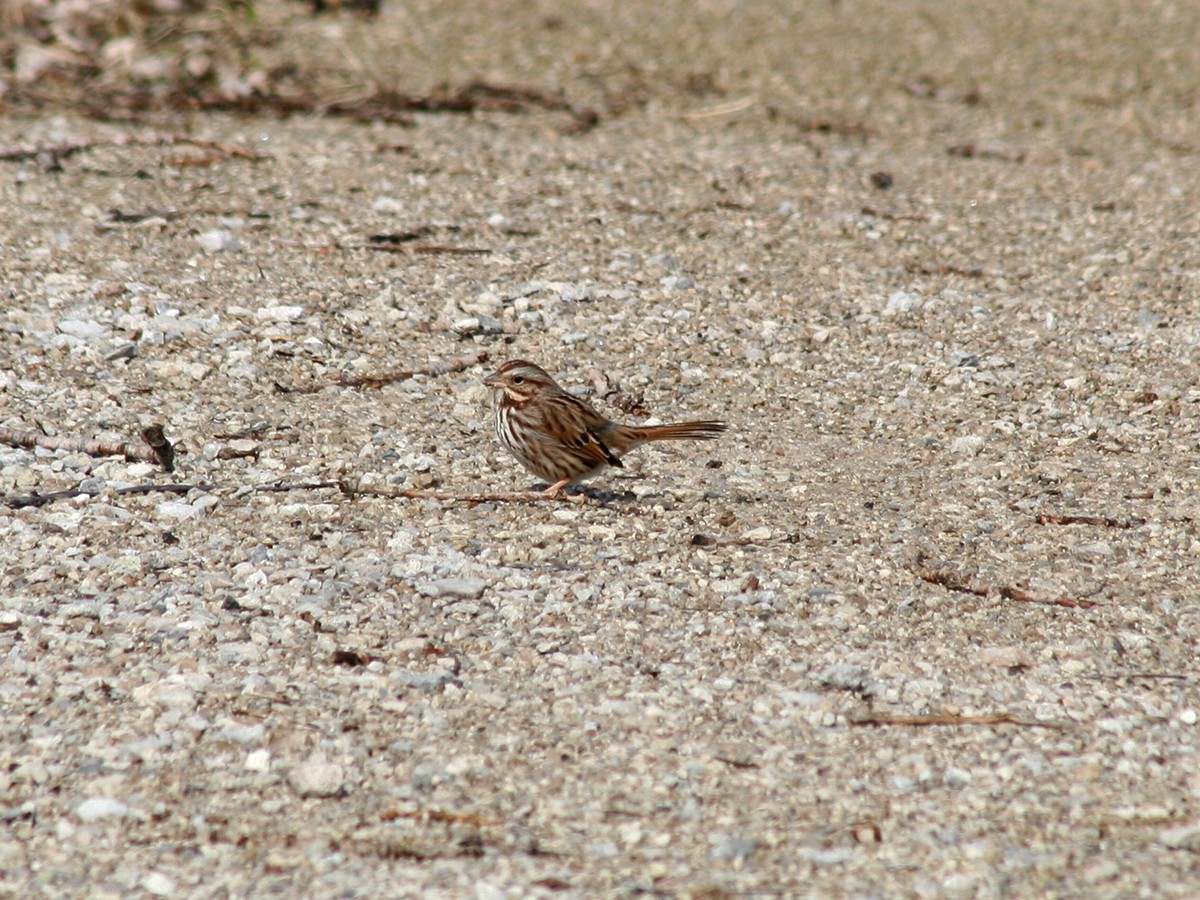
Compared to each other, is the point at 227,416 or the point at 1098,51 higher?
the point at 1098,51

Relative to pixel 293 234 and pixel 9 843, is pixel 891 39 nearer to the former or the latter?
pixel 293 234

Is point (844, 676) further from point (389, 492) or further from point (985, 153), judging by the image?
point (985, 153)

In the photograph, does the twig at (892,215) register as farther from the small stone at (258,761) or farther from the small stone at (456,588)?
the small stone at (258,761)

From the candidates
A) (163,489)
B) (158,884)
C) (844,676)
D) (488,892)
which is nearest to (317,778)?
(158,884)

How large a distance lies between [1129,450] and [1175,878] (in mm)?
3872

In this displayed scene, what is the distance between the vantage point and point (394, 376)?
832cm

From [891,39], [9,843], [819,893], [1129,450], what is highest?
[891,39]

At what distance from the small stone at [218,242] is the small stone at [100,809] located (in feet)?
18.0

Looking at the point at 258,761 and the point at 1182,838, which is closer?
the point at 1182,838

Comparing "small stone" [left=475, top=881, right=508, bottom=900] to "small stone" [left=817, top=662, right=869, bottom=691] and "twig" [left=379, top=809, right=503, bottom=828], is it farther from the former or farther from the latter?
"small stone" [left=817, top=662, right=869, bottom=691]

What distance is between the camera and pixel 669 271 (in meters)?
9.89

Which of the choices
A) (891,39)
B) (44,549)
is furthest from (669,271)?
(891,39)

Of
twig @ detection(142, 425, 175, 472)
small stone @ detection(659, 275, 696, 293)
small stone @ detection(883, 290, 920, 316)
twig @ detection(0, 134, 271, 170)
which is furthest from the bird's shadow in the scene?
twig @ detection(0, 134, 271, 170)

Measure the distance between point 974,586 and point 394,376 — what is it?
3.46m
